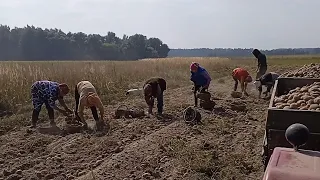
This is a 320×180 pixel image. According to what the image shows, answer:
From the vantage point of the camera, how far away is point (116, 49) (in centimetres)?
7219

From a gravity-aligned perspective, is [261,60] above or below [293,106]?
below

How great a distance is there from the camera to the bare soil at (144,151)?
5355 mm

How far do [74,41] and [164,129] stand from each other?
6609 centimetres

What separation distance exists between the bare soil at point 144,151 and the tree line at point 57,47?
58.8 meters

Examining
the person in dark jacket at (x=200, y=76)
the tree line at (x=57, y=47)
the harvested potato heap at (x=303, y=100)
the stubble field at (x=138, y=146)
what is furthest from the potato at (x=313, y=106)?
the tree line at (x=57, y=47)

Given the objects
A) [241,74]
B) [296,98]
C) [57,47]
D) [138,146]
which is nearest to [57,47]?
[57,47]

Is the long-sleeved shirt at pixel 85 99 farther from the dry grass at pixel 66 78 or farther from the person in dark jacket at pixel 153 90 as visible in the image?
the dry grass at pixel 66 78

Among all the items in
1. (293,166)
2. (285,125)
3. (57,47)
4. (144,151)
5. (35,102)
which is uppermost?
(293,166)

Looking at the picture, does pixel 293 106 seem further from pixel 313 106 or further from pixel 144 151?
pixel 144 151

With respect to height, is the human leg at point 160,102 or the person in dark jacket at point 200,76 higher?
the person in dark jacket at point 200,76

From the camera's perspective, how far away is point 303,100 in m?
4.72

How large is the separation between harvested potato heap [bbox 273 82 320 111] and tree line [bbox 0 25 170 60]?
204 feet

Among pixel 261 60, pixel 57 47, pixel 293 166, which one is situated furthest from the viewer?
pixel 57 47

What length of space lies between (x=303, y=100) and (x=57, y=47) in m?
66.6
